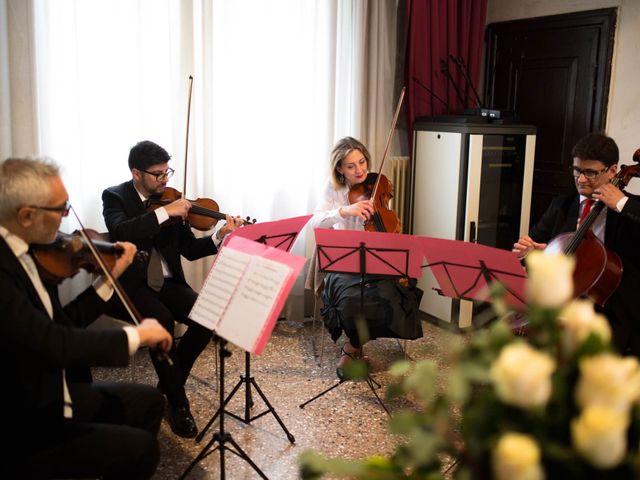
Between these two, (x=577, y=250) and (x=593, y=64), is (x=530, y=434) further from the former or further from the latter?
(x=593, y=64)

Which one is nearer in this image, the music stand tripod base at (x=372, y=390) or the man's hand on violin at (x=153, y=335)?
the man's hand on violin at (x=153, y=335)

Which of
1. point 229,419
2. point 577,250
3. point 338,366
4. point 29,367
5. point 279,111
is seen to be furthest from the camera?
point 279,111

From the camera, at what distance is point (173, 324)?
2525 millimetres

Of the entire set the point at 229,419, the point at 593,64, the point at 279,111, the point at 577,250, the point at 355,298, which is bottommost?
the point at 229,419

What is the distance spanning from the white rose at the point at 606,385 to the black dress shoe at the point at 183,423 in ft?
6.34

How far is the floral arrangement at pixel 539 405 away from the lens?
65cm

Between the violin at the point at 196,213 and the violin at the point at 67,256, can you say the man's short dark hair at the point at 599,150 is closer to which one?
the violin at the point at 196,213

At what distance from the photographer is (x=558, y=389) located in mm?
750

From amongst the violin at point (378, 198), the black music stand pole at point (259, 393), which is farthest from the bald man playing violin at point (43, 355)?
the violin at point (378, 198)

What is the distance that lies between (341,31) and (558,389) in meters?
3.07

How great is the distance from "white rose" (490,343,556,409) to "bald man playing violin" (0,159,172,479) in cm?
116

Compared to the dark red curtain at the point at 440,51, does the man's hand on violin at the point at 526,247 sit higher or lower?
lower

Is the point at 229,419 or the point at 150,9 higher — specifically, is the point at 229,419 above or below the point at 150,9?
below

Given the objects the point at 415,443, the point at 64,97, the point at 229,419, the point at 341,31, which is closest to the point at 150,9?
the point at 64,97
